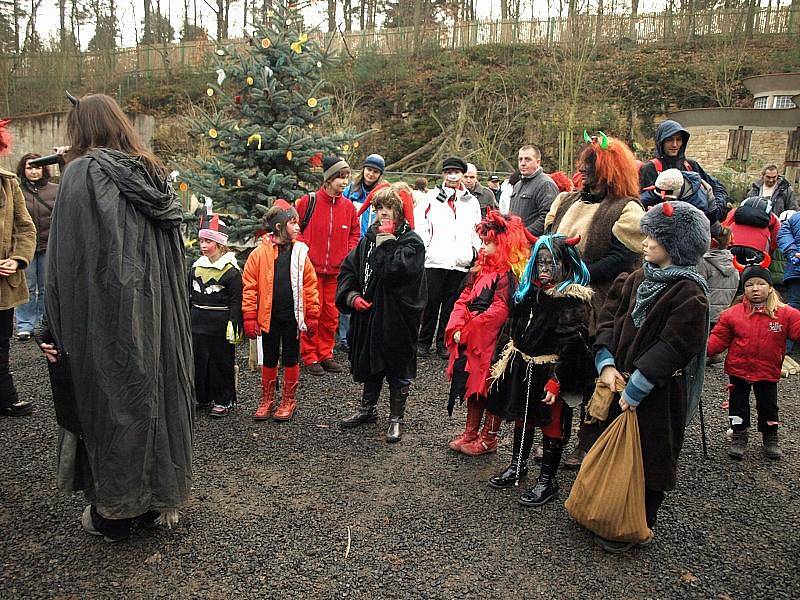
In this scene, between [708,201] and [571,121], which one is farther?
[571,121]

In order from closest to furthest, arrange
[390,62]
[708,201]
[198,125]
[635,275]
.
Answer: [635,275]
[708,201]
[198,125]
[390,62]

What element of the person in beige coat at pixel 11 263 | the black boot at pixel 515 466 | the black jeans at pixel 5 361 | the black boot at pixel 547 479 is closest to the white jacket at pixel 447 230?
the black boot at pixel 515 466

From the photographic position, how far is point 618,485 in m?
3.28

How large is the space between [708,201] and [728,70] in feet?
62.2

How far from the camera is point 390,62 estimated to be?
25.3 meters

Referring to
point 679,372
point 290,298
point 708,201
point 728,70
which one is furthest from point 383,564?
point 728,70

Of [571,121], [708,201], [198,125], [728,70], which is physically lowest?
[708,201]

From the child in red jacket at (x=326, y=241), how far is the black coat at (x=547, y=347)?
9.47 ft

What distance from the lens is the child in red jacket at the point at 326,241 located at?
6.41 m

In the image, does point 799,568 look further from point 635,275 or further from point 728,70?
point 728,70

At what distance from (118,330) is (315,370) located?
355cm

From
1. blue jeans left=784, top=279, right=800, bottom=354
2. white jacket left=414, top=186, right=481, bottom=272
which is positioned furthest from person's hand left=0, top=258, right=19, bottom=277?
blue jeans left=784, top=279, right=800, bottom=354

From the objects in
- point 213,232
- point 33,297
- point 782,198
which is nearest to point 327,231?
point 213,232

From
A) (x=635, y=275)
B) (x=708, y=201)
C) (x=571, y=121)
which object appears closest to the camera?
(x=635, y=275)
